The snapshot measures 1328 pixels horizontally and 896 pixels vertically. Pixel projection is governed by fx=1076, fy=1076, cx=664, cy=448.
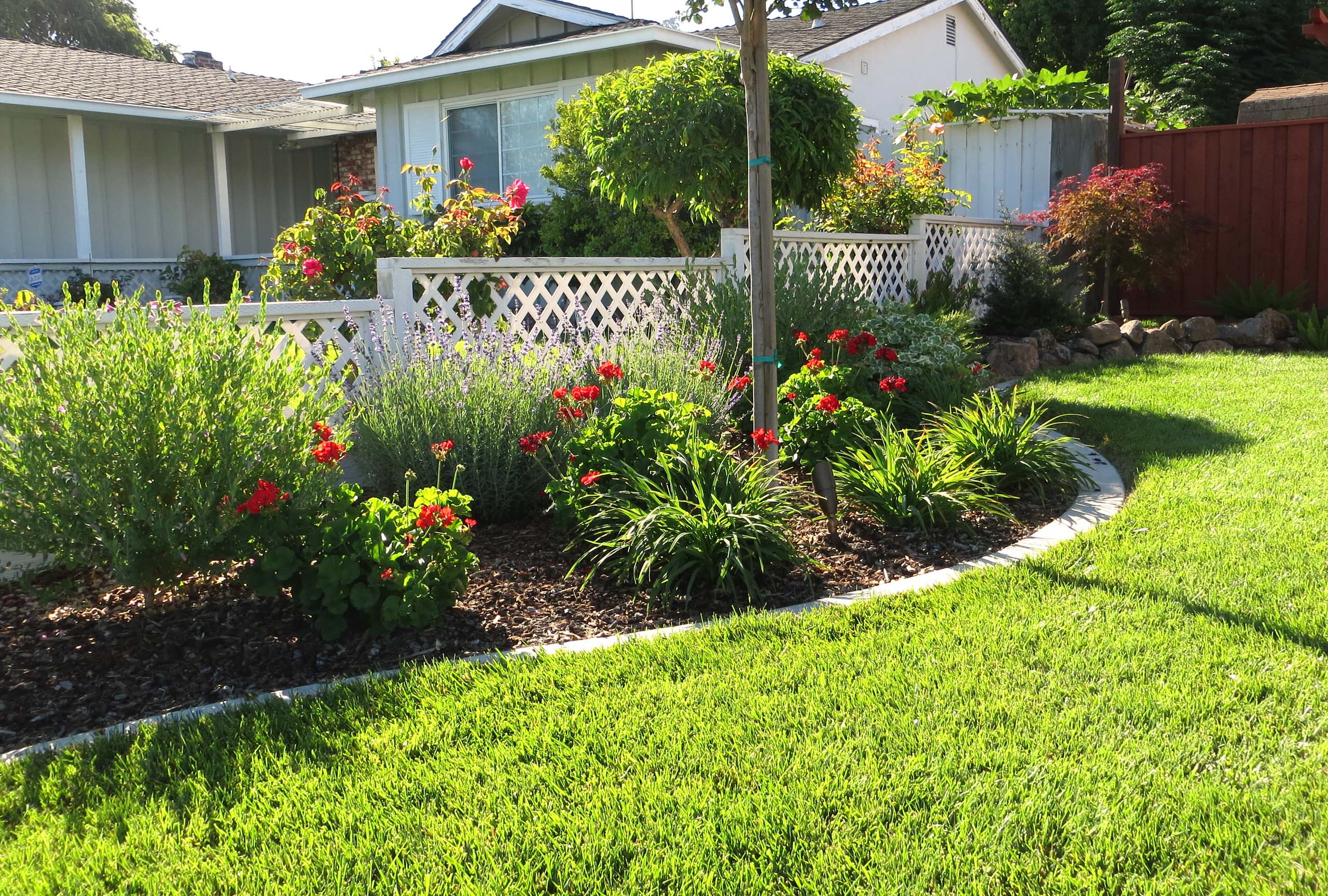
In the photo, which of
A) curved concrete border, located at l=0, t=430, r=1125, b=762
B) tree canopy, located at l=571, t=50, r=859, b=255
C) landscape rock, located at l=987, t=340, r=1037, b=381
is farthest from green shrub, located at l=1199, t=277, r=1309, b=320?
curved concrete border, located at l=0, t=430, r=1125, b=762

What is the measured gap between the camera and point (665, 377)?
5.56m

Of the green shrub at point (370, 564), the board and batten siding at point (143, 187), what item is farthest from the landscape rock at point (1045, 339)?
the board and batten siding at point (143, 187)

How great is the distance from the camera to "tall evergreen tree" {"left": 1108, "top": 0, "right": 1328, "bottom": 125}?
904 inches

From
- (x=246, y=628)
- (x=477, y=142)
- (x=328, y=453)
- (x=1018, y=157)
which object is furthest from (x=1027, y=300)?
(x=246, y=628)

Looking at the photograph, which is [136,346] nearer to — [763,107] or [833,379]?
[763,107]

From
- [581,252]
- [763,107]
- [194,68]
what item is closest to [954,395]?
[763,107]

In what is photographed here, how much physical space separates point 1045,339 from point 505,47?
7.68m

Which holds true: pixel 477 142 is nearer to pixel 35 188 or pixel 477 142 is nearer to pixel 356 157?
pixel 356 157

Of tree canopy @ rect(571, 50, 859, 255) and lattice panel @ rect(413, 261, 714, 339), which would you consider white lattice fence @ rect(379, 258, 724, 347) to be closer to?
lattice panel @ rect(413, 261, 714, 339)

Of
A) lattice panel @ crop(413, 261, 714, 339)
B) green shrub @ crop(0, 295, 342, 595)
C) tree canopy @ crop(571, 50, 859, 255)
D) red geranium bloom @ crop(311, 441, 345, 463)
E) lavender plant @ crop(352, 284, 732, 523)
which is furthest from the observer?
tree canopy @ crop(571, 50, 859, 255)

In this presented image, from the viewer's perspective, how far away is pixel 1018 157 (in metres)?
12.5

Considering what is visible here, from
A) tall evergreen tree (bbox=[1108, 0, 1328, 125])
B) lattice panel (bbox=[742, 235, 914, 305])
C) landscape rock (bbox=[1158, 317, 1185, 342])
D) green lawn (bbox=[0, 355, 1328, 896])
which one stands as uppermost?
tall evergreen tree (bbox=[1108, 0, 1328, 125])

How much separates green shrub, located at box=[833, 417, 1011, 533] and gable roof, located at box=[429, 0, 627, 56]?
8.98 metres

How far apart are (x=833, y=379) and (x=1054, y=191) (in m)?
7.74
